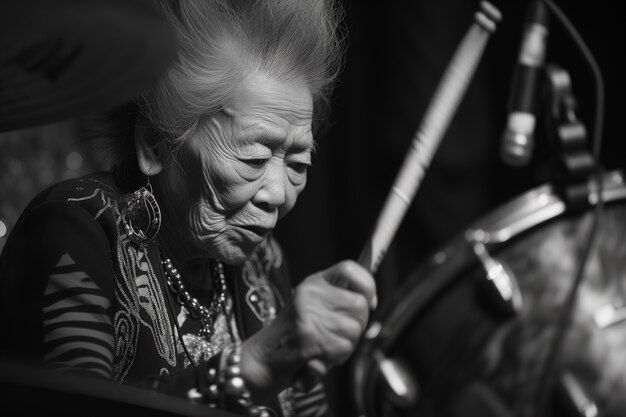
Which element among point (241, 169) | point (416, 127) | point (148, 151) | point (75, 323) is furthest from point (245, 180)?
point (416, 127)

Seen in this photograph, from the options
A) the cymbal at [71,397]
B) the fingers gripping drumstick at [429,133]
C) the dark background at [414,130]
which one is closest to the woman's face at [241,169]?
the fingers gripping drumstick at [429,133]

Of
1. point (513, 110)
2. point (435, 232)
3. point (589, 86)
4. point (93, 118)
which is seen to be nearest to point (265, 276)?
point (93, 118)

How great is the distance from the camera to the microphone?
2.92ft

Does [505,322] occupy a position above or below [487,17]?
below

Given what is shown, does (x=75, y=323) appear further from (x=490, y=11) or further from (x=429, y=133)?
(x=490, y=11)

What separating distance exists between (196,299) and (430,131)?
1.24 feet

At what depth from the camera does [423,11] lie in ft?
5.72

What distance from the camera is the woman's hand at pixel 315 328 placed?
0.79 m

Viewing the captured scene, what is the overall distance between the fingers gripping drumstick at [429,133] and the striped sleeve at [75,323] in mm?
291

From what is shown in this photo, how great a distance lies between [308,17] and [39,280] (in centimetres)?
43

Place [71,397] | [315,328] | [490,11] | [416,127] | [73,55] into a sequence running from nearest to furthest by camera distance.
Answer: [71,397] → [73,55] → [315,328] → [490,11] → [416,127]

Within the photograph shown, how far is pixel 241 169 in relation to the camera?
35.9 inches

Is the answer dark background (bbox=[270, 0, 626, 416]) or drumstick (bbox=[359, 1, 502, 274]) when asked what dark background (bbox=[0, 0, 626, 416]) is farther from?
drumstick (bbox=[359, 1, 502, 274])

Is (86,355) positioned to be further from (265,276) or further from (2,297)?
(265,276)
